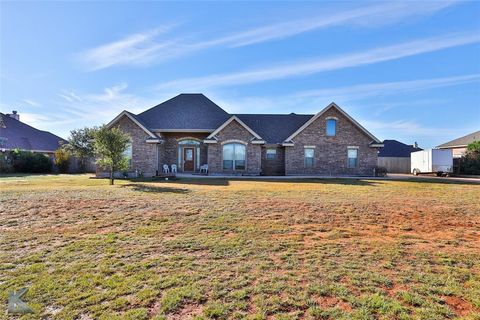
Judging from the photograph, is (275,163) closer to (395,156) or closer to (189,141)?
(189,141)

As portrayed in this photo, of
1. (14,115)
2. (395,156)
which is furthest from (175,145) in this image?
(395,156)

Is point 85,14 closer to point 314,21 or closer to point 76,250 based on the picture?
point 76,250

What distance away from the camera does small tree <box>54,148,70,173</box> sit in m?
29.9

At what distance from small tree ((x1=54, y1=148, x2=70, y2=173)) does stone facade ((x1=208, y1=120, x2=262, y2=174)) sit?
681 inches

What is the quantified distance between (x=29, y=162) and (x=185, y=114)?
17.5 meters

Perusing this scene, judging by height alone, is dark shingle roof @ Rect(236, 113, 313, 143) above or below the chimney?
below

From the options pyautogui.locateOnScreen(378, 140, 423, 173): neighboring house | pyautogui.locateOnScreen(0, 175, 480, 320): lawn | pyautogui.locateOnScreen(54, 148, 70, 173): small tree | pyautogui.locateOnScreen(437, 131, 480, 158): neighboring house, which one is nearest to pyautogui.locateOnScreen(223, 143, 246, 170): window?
pyautogui.locateOnScreen(0, 175, 480, 320): lawn

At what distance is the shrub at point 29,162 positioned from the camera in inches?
1132

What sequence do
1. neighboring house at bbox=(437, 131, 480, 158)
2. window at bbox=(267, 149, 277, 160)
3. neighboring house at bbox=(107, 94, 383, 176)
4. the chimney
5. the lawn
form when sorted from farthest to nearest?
the chimney, neighboring house at bbox=(437, 131, 480, 158), window at bbox=(267, 149, 277, 160), neighboring house at bbox=(107, 94, 383, 176), the lawn

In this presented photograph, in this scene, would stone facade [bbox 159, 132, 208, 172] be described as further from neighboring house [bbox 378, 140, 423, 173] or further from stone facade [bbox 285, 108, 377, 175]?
neighboring house [bbox 378, 140, 423, 173]

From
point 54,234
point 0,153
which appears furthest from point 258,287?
point 0,153

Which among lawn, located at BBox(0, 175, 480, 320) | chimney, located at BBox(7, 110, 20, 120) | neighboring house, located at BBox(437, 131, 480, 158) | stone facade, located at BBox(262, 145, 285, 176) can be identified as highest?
chimney, located at BBox(7, 110, 20, 120)

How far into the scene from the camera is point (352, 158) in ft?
85.2

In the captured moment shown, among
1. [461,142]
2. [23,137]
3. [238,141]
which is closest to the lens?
[238,141]
